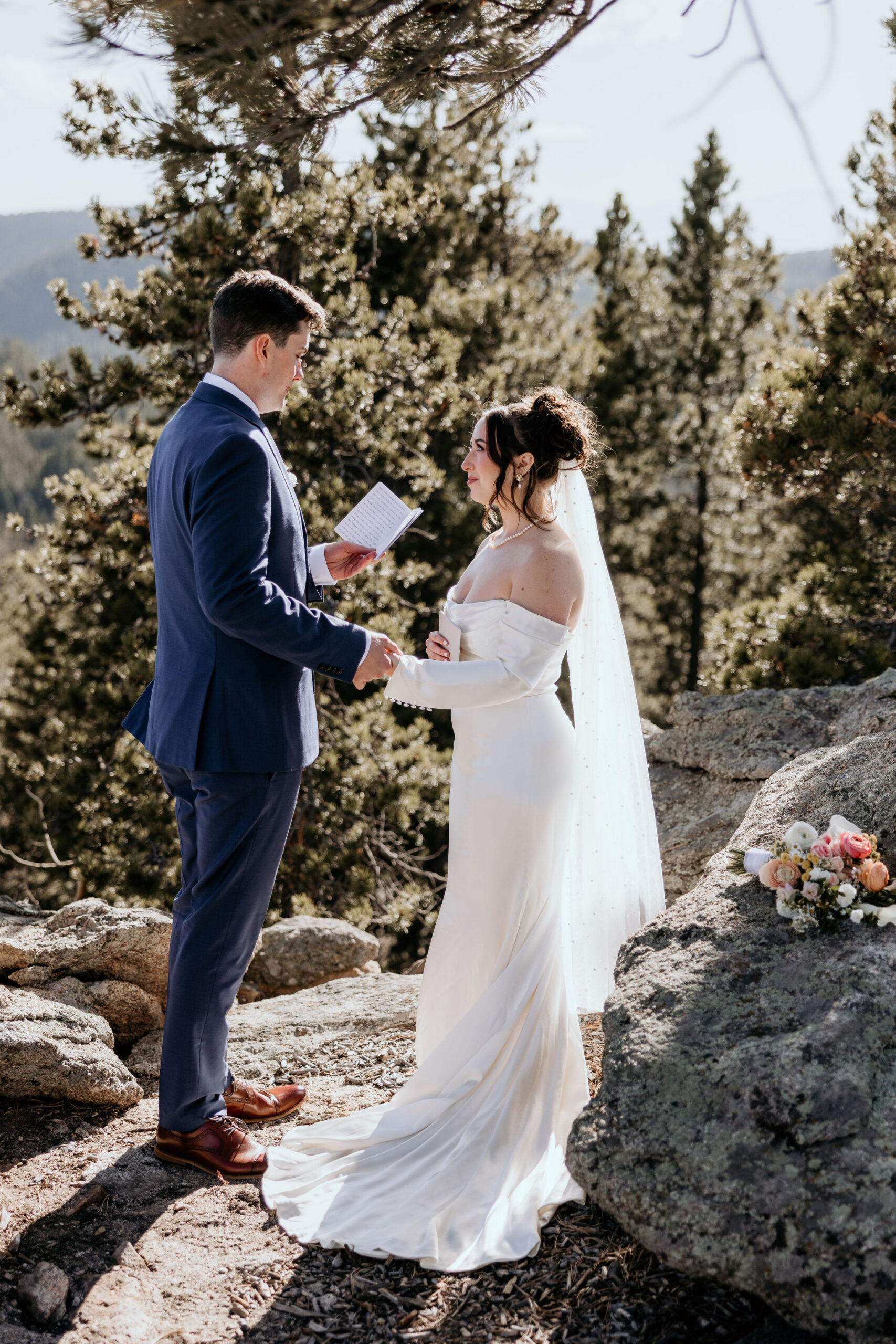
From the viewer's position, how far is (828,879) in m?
2.56

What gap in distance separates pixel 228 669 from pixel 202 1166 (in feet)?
4.91

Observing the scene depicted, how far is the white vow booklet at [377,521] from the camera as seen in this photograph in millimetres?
3387

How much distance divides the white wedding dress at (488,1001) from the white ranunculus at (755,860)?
67 centimetres

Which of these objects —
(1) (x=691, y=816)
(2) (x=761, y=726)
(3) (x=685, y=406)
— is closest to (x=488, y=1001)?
(1) (x=691, y=816)

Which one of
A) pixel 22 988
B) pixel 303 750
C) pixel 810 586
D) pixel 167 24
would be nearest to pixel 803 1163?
pixel 303 750

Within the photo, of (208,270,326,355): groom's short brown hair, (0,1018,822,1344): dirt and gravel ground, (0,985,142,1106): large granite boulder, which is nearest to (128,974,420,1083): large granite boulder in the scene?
(0,985,142,1106): large granite boulder

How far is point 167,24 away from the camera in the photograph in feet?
7.07

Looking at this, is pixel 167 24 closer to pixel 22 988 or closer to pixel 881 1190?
pixel 881 1190

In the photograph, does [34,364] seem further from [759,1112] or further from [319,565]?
[759,1112]

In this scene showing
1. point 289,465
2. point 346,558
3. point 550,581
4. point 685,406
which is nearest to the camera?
point 550,581

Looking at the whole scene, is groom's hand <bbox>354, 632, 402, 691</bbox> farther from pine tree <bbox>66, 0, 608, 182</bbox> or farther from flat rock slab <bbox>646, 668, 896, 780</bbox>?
flat rock slab <bbox>646, 668, 896, 780</bbox>

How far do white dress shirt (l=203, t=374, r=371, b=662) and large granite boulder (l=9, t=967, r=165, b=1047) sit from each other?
1852mm

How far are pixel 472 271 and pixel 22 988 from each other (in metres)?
12.1

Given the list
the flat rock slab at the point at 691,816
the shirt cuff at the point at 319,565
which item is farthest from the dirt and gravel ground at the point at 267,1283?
the flat rock slab at the point at 691,816
